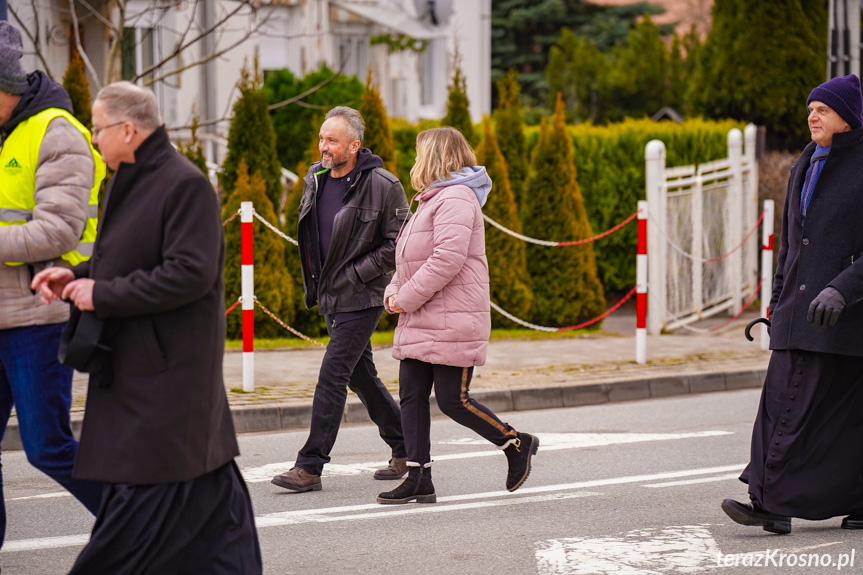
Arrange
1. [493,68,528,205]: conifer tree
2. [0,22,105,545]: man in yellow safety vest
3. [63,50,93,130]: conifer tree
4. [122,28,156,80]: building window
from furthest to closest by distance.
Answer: [122,28,156,80]: building window
[493,68,528,205]: conifer tree
[63,50,93,130]: conifer tree
[0,22,105,545]: man in yellow safety vest

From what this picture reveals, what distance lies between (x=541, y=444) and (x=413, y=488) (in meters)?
1.96

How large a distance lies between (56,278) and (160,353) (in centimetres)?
47

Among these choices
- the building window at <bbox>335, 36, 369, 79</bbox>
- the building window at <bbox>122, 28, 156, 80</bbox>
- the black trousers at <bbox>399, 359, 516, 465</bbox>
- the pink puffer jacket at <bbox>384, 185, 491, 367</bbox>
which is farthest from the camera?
the building window at <bbox>335, 36, 369, 79</bbox>

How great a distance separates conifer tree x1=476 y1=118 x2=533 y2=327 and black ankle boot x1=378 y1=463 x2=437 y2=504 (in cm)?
728

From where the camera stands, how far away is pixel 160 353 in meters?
3.89

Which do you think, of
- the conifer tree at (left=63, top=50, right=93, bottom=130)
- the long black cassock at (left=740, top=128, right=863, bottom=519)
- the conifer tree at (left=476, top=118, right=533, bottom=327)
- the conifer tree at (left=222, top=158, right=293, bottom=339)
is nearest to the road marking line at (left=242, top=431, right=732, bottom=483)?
the long black cassock at (left=740, top=128, right=863, bottom=519)

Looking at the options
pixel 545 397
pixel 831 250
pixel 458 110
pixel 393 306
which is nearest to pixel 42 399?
pixel 393 306

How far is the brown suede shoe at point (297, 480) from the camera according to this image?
653cm

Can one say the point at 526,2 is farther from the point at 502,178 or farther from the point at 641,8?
the point at 502,178

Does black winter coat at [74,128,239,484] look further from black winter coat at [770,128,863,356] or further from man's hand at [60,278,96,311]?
black winter coat at [770,128,863,356]

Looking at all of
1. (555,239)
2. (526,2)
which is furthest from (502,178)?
(526,2)

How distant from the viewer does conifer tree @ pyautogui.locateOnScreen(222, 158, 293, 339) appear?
1232 cm

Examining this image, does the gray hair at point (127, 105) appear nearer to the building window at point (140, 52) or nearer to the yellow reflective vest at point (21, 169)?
the yellow reflective vest at point (21, 169)

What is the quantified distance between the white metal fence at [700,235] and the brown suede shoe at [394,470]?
6.42 m
